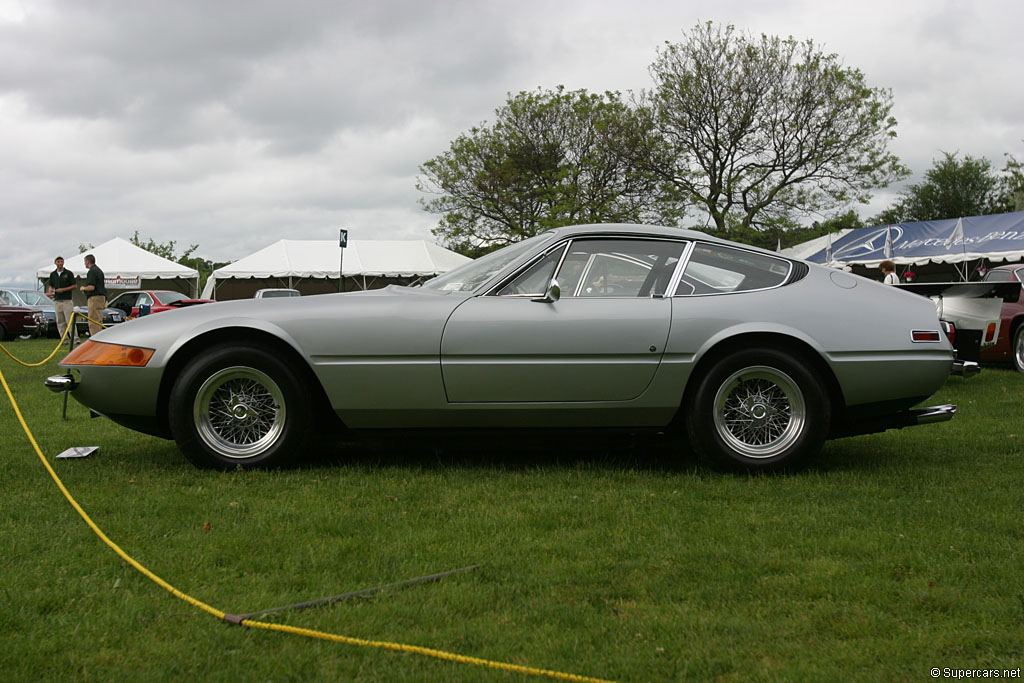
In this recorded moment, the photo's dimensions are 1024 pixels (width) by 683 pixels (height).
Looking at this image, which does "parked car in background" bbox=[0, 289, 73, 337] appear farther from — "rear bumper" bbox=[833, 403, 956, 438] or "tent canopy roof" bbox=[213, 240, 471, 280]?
"rear bumper" bbox=[833, 403, 956, 438]

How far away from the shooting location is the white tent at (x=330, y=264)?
2719 cm

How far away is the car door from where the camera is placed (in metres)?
4.21

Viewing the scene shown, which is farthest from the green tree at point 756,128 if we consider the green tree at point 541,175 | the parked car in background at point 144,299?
the parked car in background at point 144,299

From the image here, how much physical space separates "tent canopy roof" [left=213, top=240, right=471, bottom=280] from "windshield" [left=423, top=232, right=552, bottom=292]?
72.4 feet

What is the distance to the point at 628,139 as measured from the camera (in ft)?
92.1

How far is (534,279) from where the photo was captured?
4.47 metres

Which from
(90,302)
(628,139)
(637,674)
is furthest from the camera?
(628,139)

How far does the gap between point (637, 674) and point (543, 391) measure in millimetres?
2208

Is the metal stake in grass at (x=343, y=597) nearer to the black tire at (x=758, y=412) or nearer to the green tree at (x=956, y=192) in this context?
the black tire at (x=758, y=412)

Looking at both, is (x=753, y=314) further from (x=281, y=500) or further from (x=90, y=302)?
(x=90, y=302)

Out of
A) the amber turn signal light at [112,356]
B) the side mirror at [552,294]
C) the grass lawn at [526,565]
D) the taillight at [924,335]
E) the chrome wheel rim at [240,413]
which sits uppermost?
the side mirror at [552,294]

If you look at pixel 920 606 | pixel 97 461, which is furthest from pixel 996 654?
pixel 97 461

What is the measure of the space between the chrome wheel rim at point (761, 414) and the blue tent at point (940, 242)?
1682 centimetres

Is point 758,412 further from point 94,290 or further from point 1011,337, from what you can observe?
point 94,290
